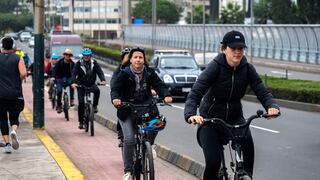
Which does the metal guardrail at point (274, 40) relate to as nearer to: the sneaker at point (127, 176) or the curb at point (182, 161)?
the curb at point (182, 161)

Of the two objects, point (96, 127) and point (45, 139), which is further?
point (96, 127)

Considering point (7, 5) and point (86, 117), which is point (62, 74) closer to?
point (86, 117)

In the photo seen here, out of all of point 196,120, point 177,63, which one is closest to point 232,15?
point 177,63

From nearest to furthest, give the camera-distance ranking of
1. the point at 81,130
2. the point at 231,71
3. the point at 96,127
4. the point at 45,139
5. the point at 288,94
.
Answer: the point at 231,71 → the point at 45,139 → the point at 81,130 → the point at 96,127 → the point at 288,94

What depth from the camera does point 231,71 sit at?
21.7 ft

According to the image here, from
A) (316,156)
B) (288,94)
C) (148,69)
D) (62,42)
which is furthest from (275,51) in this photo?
(148,69)

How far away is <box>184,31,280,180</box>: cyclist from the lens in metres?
6.54

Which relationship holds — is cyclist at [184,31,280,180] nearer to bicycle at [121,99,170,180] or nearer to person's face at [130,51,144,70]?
bicycle at [121,99,170,180]

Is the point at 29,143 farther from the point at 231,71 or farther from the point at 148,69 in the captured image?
the point at 231,71

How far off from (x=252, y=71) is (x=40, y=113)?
8300 mm

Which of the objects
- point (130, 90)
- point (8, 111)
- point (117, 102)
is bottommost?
point (8, 111)

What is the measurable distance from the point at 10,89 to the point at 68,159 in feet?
4.74

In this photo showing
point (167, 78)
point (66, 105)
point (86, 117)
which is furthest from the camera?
point (167, 78)

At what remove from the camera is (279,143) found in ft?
44.1
